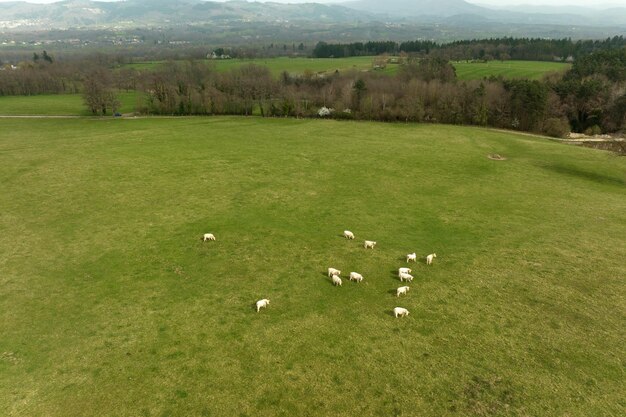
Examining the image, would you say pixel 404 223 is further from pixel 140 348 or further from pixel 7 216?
pixel 7 216

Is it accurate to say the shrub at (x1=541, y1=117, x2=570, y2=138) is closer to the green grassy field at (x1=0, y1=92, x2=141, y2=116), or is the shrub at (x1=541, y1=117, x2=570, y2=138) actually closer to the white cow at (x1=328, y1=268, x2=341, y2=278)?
the white cow at (x1=328, y1=268, x2=341, y2=278)

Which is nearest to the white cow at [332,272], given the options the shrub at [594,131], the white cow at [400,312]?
the white cow at [400,312]

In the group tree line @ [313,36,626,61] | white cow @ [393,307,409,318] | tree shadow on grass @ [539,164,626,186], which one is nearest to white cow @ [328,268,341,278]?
white cow @ [393,307,409,318]

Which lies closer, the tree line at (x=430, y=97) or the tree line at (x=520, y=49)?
the tree line at (x=430, y=97)

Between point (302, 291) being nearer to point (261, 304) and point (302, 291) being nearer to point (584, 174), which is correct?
point (261, 304)

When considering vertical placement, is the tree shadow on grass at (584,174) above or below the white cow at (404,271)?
below

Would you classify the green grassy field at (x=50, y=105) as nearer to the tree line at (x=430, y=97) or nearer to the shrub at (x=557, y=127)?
the tree line at (x=430, y=97)
